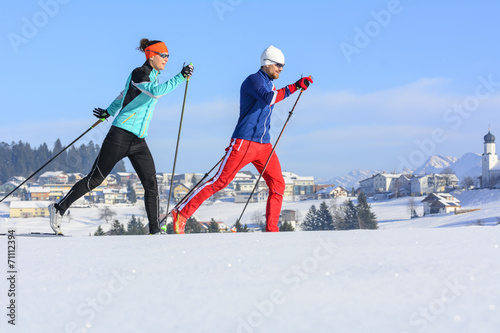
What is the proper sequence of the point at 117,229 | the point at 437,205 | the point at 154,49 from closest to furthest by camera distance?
the point at 154,49
the point at 117,229
the point at 437,205

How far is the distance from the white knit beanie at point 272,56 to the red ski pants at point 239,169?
0.91m

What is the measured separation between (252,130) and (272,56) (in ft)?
2.86

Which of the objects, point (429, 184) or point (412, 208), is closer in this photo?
point (412, 208)

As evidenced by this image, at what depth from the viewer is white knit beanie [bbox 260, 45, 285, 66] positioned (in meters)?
6.19

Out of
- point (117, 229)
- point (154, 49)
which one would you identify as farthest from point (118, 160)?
point (117, 229)

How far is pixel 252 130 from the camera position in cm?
600

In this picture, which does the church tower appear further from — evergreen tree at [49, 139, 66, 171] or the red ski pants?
the red ski pants

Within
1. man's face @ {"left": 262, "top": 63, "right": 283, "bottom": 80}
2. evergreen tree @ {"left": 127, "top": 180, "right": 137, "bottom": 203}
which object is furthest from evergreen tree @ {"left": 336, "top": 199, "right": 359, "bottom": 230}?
man's face @ {"left": 262, "top": 63, "right": 283, "bottom": 80}

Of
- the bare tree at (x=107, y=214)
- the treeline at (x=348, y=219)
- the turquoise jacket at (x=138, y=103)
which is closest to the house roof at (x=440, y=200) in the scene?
the treeline at (x=348, y=219)

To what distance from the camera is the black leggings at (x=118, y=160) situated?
18.5 feet

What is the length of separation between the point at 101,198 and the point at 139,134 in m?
146

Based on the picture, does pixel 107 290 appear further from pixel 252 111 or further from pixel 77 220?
pixel 77 220

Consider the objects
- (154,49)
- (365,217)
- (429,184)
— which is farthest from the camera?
(429,184)

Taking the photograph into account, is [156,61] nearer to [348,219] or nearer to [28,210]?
[348,219]
